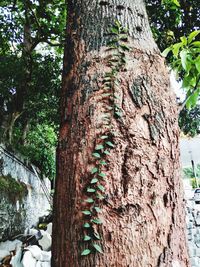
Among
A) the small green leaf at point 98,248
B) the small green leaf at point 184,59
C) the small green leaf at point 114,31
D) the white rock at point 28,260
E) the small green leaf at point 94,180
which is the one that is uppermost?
the small green leaf at point 114,31

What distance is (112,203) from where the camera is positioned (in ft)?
3.13

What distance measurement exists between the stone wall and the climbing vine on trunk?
3.67 m

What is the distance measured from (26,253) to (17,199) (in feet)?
4.61

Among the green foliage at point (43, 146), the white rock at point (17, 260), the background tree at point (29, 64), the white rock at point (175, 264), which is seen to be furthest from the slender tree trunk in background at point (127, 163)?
the green foliage at point (43, 146)

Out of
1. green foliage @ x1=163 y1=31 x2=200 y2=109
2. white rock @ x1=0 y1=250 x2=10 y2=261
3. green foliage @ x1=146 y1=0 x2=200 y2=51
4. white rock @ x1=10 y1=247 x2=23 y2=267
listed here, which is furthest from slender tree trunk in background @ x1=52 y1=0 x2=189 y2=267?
white rock @ x1=0 y1=250 x2=10 y2=261

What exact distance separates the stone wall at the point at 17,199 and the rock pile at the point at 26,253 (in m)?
0.18

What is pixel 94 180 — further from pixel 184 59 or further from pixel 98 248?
pixel 184 59

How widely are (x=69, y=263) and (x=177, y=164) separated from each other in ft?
1.72

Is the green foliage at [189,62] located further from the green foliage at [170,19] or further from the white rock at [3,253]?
the white rock at [3,253]

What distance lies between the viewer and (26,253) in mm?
3840

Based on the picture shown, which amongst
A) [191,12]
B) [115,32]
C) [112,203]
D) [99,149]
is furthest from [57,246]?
[191,12]

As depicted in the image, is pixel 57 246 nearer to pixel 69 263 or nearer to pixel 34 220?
pixel 69 263

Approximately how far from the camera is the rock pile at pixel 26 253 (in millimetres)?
3734

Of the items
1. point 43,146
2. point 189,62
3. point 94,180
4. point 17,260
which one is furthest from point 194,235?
point 94,180
